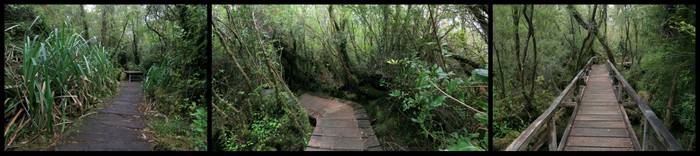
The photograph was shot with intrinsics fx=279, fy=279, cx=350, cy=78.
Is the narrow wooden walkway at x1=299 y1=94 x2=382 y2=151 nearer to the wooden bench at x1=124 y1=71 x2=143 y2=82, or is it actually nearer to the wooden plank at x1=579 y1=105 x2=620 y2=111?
the wooden bench at x1=124 y1=71 x2=143 y2=82

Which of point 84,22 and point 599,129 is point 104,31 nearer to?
point 84,22

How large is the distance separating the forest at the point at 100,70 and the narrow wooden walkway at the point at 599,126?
2721 mm

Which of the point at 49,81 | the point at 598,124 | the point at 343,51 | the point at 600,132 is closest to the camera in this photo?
the point at 49,81

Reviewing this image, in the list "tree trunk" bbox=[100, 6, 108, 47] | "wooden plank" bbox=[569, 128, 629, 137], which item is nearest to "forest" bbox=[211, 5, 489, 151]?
"tree trunk" bbox=[100, 6, 108, 47]

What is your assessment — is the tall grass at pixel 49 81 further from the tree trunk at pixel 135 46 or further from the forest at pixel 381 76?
the forest at pixel 381 76

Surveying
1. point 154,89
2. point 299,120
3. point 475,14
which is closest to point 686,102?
point 475,14

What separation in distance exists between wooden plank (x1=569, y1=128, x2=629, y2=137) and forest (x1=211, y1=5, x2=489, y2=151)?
1311 mm

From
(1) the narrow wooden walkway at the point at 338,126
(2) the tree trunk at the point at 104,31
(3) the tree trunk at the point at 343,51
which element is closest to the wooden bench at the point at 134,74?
(2) the tree trunk at the point at 104,31

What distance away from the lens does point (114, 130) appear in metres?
1.46

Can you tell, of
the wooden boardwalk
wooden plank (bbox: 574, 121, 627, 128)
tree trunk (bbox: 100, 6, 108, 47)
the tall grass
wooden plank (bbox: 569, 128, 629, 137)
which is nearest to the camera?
the tall grass

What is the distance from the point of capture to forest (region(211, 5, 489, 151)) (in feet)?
6.07

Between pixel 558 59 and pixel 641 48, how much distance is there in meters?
2.28

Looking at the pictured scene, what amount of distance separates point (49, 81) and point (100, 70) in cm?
21

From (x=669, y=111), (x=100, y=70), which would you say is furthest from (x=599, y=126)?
(x=100, y=70)
